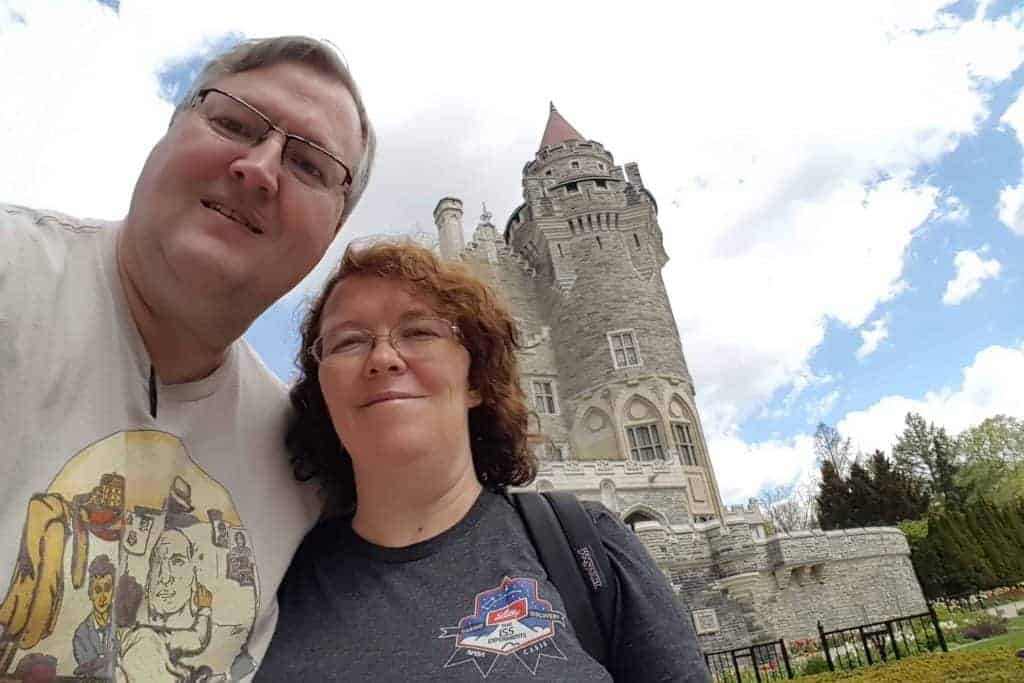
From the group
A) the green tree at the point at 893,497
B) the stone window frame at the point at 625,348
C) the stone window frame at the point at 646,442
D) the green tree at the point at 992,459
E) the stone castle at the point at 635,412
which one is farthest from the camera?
the green tree at the point at 992,459

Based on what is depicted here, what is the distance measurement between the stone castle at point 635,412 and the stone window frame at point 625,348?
53 millimetres

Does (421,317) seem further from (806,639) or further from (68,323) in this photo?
(806,639)

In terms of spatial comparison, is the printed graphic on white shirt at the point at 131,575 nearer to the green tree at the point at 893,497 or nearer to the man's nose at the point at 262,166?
the man's nose at the point at 262,166

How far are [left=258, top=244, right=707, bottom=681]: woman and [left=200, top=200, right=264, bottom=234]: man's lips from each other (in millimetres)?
472

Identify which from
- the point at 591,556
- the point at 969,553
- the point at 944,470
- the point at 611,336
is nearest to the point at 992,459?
the point at 944,470

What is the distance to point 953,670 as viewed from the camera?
7.68 metres

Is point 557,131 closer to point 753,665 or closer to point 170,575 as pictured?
point 753,665

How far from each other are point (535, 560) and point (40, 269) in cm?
140

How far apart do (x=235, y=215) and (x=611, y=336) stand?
23.1 metres

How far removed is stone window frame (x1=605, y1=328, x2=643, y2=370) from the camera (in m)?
23.7

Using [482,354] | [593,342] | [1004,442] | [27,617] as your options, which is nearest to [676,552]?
[593,342]

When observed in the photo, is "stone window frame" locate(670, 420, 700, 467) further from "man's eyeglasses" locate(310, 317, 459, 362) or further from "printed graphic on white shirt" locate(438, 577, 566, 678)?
"printed graphic on white shirt" locate(438, 577, 566, 678)

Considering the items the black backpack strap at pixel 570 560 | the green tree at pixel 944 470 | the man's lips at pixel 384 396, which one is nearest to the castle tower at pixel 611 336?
the black backpack strap at pixel 570 560

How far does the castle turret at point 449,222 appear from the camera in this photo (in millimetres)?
26094
